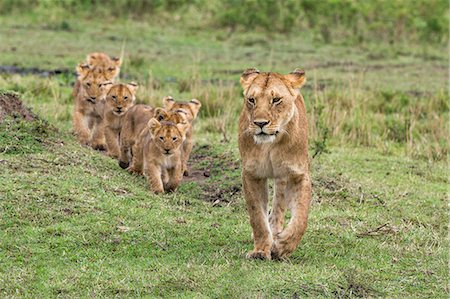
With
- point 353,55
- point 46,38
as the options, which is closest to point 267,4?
point 353,55

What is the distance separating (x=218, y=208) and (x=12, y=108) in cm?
256

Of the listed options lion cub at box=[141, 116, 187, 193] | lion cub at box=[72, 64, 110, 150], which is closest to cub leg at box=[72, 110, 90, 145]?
lion cub at box=[72, 64, 110, 150]

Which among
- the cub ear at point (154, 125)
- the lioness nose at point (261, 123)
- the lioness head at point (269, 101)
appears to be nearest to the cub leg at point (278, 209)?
the lioness head at point (269, 101)

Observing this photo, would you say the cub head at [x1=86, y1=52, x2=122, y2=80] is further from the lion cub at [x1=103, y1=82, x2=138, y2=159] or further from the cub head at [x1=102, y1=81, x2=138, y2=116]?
the cub head at [x1=102, y1=81, x2=138, y2=116]

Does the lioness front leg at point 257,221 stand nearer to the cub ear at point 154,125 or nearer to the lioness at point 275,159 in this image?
the lioness at point 275,159

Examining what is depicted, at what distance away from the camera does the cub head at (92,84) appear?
11.3 metres

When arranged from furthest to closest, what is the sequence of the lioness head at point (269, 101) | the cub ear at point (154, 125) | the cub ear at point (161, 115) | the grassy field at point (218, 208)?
the cub ear at point (161, 115), the cub ear at point (154, 125), the lioness head at point (269, 101), the grassy field at point (218, 208)

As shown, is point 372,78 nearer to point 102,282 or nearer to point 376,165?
point 376,165

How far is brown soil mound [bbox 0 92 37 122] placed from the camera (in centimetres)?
993

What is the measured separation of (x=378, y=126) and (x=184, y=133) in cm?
476

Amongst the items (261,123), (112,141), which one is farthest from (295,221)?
(112,141)

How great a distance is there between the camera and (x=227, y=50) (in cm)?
2045

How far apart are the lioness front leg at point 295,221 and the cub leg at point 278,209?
1.75 feet

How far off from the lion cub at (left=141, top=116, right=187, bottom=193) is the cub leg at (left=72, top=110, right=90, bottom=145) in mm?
1916
